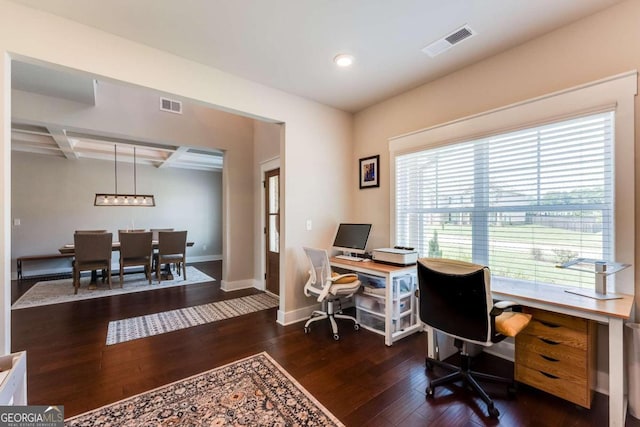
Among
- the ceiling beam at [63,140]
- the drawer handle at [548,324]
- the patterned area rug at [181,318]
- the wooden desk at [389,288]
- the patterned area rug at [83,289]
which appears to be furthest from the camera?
the patterned area rug at [83,289]

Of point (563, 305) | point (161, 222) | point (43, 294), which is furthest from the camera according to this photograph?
point (161, 222)

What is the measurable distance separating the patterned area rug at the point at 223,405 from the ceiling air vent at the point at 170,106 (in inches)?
159

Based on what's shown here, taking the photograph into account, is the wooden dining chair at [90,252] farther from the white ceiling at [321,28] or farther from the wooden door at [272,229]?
the white ceiling at [321,28]

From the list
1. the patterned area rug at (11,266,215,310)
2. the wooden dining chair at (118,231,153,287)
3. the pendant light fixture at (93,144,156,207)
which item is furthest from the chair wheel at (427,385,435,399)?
the pendant light fixture at (93,144,156,207)

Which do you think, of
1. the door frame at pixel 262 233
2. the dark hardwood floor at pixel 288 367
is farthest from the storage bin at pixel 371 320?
the door frame at pixel 262 233

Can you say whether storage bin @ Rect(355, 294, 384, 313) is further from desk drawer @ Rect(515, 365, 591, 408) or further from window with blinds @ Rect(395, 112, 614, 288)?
desk drawer @ Rect(515, 365, 591, 408)

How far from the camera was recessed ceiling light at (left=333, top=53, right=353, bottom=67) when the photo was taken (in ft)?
8.14

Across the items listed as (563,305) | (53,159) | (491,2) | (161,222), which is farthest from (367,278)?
(53,159)

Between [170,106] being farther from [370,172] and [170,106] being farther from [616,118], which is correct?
[616,118]

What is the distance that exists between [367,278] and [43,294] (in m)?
5.22

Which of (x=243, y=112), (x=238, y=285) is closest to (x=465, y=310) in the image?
(x=243, y=112)

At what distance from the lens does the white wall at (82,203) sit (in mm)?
5621

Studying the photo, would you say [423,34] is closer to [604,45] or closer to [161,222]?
[604,45]

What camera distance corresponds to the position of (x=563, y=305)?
5.57 ft
